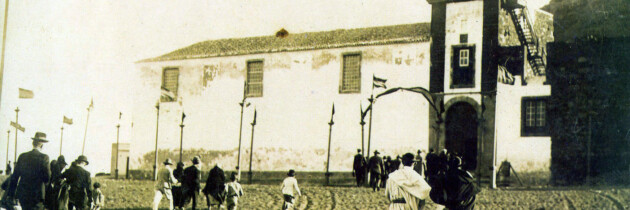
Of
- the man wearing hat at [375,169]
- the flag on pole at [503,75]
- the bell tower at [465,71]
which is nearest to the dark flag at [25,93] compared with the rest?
the man wearing hat at [375,169]

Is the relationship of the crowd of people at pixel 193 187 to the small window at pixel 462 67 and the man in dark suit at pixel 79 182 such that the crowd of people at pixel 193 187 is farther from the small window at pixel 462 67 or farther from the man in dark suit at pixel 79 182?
the small window at pixel 462 67

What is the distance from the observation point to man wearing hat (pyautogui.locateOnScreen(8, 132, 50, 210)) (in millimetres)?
10125

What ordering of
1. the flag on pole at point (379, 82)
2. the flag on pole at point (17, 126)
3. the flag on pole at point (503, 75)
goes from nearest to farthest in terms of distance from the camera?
the flag on pole at point (17, 126) < the flag on pole at point (379, 82) < the flag on pole at point (503, 75)

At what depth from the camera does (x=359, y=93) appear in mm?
18188

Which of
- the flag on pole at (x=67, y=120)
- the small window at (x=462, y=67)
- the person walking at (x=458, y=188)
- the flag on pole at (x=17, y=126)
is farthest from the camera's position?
the small window at (x=462, y=67)

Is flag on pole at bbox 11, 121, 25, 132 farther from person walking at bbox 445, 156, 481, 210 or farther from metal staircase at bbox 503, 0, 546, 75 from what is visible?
metal staircase at bbox 503, 0, 546, 75

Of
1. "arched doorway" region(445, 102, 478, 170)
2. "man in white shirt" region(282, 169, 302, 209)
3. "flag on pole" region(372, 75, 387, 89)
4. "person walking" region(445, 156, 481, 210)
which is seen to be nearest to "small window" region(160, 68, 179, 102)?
"flag on pole" region(372, 75, 387, 89)

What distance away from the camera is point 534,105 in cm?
1734

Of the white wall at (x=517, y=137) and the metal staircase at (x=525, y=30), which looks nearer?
the white wall at (x=517, y=137)

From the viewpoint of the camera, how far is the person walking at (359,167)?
17.1 metres

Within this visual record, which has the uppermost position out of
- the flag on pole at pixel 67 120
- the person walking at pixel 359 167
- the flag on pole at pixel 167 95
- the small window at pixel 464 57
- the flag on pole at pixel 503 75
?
the small window at pixel 464 57

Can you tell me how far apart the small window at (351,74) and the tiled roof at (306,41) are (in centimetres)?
46

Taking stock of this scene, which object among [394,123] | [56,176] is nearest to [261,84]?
[394,123]

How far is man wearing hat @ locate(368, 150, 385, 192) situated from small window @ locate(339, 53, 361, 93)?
2.08 metres
